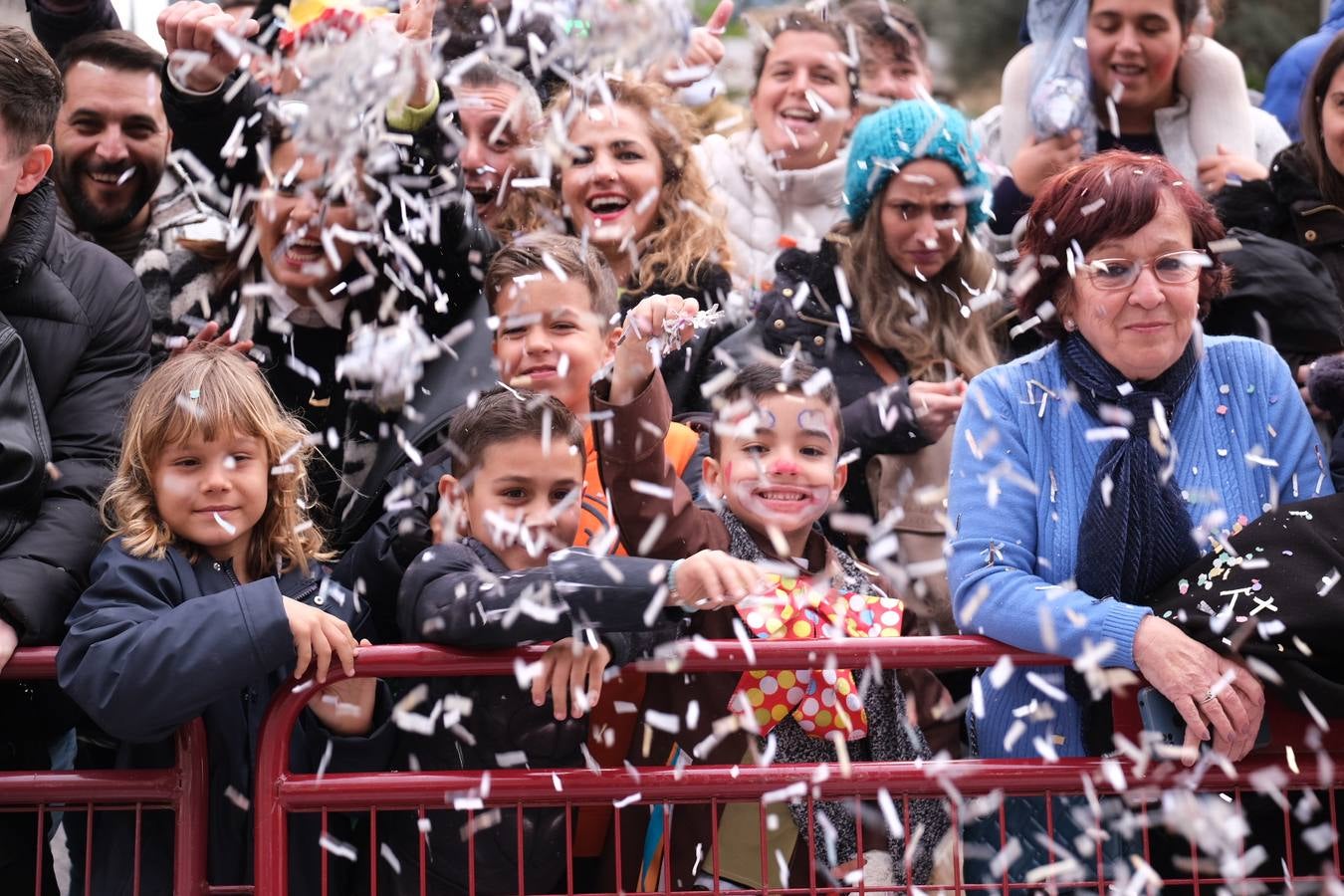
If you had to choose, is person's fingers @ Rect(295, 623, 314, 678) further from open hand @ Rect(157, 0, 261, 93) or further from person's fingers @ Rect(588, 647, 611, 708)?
open hand @ Rect(157, 0, 261, 93)

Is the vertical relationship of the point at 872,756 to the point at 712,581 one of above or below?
below

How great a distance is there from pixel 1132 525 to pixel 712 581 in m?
1.01

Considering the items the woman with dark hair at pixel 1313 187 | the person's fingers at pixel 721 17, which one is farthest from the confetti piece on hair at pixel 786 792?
the person's fingers at pixel 721 17

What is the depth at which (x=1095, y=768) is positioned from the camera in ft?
12.5

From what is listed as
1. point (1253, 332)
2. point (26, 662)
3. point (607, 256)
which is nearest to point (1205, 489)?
point (1253, 332)

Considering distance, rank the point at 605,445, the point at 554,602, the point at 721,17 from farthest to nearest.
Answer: the point at 721,17 → the point at 605,445 → the point at 554,602

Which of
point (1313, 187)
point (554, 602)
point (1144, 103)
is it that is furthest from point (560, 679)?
point (1144, 103)

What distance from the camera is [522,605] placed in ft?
12.5

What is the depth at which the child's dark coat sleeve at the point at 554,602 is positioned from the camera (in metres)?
3.80

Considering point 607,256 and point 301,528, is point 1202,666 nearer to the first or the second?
point 301,528

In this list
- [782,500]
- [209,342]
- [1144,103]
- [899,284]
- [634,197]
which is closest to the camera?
[782,500]

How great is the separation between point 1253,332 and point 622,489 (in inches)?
85.4

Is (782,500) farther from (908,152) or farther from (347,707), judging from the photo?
(908,152)

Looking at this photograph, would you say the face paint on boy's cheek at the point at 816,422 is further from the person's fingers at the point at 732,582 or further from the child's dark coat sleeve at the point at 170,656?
the child's dark coat sleeve at the point at 170,656
